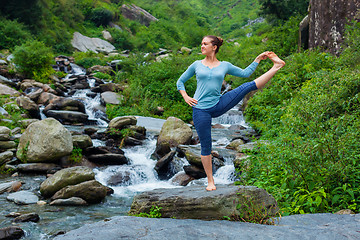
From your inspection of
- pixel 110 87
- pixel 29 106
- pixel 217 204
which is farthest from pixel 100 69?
pixel 217 204

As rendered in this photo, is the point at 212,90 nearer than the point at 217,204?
No

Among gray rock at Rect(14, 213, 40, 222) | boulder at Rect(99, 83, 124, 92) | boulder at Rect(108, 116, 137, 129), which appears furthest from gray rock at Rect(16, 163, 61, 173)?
boulder at Rect(99, 83, 124, 92)

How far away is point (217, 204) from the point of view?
3787 mm

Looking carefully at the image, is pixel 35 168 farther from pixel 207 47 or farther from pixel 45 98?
pixel 45 98

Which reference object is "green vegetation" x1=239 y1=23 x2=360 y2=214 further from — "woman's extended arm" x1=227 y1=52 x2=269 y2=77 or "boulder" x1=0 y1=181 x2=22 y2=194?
"boulder" x1=0 y1=181 x2=22 y2=194

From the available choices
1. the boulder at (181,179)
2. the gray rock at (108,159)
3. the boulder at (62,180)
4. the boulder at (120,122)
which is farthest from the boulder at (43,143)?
the boulder at (181,179)

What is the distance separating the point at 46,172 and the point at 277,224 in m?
7.36

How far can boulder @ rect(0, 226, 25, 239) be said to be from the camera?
5336 mm

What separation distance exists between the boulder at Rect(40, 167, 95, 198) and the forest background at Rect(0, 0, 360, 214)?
4109 mm

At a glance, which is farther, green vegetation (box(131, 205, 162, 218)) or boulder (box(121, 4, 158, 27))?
boulder (box(121, 4, 158, 27))

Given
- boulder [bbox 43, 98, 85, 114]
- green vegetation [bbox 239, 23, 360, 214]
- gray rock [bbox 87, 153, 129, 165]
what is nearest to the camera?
green vegetation [bbox 239, 23, 360, 214]

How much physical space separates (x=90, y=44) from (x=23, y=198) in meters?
31.4

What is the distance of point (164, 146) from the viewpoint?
10.9 metres

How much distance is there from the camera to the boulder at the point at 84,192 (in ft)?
24.5
